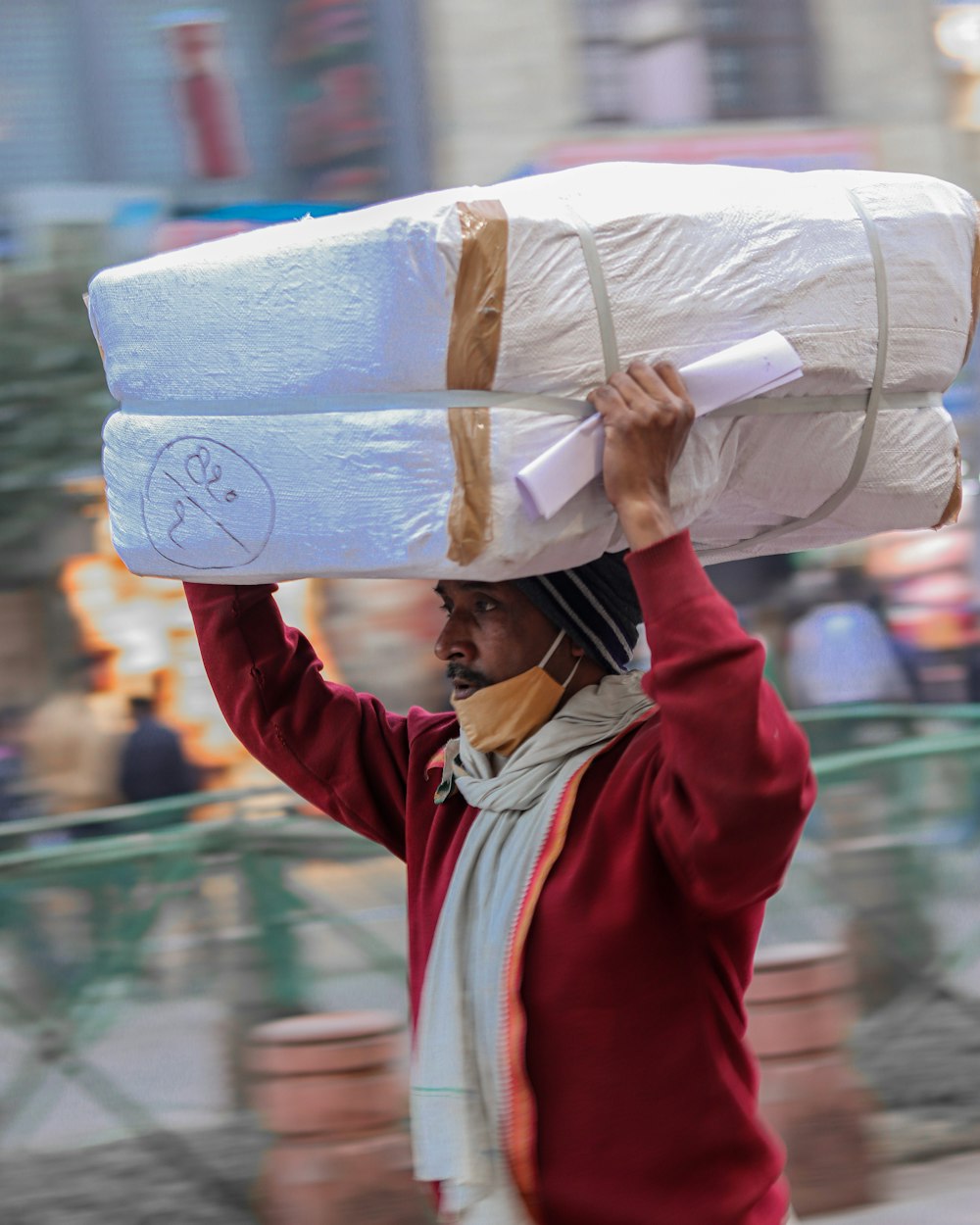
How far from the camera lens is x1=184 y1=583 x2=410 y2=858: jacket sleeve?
245 centimetres

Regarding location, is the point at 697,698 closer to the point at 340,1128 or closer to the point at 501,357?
the point at 501,357

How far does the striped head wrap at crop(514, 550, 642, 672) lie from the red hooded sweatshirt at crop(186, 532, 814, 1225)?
13cm

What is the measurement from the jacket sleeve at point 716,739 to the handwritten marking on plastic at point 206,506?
17.3 inches

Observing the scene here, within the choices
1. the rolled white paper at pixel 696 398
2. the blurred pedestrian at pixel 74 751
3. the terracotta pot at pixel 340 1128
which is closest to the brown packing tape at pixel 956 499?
the rolled white paper at pixel 696 398

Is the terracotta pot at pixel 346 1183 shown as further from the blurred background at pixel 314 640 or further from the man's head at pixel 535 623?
the man's head at pixel 535 623

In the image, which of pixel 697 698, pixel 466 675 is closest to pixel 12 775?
pixel 466 675

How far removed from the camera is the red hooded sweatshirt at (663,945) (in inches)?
69.6

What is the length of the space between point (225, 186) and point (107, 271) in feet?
23.6

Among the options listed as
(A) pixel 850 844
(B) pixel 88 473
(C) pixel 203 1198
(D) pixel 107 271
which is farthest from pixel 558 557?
(B) pixel 88 473

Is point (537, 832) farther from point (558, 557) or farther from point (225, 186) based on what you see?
point (225, 186)

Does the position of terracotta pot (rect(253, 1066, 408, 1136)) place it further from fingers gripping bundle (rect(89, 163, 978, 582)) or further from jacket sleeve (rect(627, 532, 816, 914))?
jacket sleeve (rect(627, 532, 816, 914))

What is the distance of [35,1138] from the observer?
14.9 feet

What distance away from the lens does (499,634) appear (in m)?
2.17

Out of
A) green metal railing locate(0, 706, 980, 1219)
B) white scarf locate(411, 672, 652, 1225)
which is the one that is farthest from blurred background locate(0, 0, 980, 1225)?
white scarf locate(411, 672, 652, 1225)
